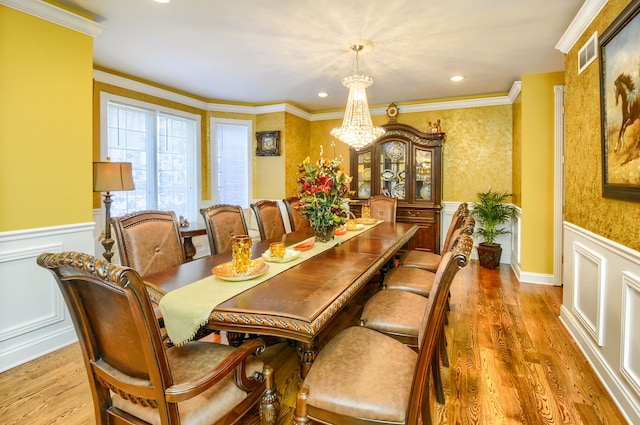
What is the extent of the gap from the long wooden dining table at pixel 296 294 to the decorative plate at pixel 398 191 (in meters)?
3.17

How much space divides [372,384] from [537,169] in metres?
3.86

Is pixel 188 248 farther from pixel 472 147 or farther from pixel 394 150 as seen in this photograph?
pixel 472 147

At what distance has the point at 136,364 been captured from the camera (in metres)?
1.06

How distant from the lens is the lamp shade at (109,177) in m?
3.07

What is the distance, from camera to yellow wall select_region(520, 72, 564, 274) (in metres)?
3.96

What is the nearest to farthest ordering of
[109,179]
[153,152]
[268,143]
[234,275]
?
1. [234,275]
2. [109,179]
3. [153,152]
4. [268,143]

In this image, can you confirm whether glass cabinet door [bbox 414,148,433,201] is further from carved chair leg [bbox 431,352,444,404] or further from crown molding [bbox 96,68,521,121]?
carved chair leg [bbox 431,352,444,404]

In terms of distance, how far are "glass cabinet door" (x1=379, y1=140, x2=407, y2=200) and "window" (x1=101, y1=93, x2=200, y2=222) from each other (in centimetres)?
294

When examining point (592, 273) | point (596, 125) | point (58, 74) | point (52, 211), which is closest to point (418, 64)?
point (596, 125)

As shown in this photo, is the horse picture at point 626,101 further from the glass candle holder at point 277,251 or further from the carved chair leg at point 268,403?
the carved chair leg at point 268,403

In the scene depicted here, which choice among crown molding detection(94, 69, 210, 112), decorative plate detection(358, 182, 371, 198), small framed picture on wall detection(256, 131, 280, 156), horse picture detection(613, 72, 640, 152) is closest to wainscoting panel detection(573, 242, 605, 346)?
horse picture detection(613, 72, 640, 152)

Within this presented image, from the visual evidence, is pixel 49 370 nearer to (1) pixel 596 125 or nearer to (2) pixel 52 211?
(2) pixel 52 211

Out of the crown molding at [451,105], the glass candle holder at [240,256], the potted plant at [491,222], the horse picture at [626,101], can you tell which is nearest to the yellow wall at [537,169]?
the potted plant at [491,222]

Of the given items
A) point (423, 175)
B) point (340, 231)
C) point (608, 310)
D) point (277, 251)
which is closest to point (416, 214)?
point (423, 175)
